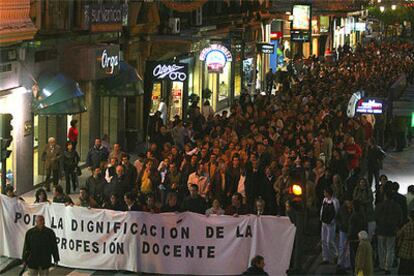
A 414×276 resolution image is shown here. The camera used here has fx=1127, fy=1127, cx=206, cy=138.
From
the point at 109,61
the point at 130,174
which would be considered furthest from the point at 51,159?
the point at 109,61

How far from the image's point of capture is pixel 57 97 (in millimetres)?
27922

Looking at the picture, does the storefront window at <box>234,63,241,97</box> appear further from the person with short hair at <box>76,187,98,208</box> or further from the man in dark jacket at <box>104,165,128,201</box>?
the person with short hair at <box>76,187,98,208</box>

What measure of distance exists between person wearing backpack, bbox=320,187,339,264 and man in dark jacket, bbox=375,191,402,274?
0.81 m

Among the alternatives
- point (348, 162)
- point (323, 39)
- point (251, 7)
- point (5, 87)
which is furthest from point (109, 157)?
point (323, 39)

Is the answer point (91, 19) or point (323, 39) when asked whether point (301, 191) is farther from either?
point (323, 39)

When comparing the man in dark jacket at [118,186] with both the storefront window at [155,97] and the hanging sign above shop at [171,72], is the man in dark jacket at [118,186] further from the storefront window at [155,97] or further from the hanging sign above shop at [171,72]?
the storefront window at [155,97]

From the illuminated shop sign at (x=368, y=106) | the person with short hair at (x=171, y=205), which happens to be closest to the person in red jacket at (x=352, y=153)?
the illuminated shop sign at (x=368, y=106)

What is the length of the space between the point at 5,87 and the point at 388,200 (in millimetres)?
10345

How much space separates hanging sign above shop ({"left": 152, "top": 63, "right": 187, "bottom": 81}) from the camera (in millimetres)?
36438

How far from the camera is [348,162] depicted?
26484mm

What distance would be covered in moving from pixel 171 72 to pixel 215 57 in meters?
7.35

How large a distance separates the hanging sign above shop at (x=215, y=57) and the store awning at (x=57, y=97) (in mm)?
15061

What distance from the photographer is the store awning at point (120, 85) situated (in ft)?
110

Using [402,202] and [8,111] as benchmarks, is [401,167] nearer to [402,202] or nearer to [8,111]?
[8,111]
